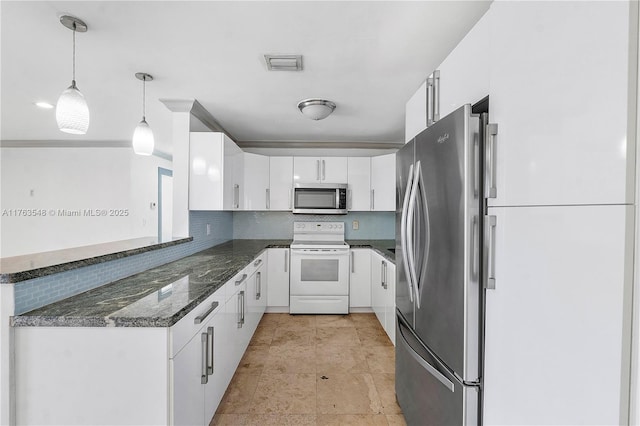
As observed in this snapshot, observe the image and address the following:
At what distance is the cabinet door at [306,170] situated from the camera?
383cm

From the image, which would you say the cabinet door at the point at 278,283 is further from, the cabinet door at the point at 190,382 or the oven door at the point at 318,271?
→ the cabinet door at the point at 190,382

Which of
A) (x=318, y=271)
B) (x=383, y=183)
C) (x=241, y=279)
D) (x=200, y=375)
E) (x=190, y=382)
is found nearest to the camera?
(x=190, y=382)

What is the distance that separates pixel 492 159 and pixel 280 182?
3076 mm

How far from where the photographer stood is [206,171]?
9.18ft

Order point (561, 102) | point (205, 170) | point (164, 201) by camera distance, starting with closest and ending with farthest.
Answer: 1. point (561, 102)
2. point (205, 170)
3. point (164, 201)

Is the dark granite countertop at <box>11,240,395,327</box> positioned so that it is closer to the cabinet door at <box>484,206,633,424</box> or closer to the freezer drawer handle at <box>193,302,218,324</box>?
the freezer drawer handle at <box>193,302,218,324</box>

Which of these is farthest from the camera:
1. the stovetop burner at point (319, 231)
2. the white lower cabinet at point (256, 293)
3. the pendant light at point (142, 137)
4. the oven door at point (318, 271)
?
the stovetop burner at point (319, 231)

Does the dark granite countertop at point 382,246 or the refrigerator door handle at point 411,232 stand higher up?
the refrigerator door handle at point 411,232

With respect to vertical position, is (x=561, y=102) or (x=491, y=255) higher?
(x=561, y=102)

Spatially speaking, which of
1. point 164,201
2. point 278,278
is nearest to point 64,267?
point 278,278

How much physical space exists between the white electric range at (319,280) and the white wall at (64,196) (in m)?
3.21

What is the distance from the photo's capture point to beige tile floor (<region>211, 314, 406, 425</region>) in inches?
73.2

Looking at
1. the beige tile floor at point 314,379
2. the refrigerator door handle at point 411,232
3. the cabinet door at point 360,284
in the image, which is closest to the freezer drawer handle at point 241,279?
the beige tile floor at point 314,379

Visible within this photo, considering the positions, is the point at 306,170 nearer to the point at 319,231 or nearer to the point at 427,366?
the point at 319,231
